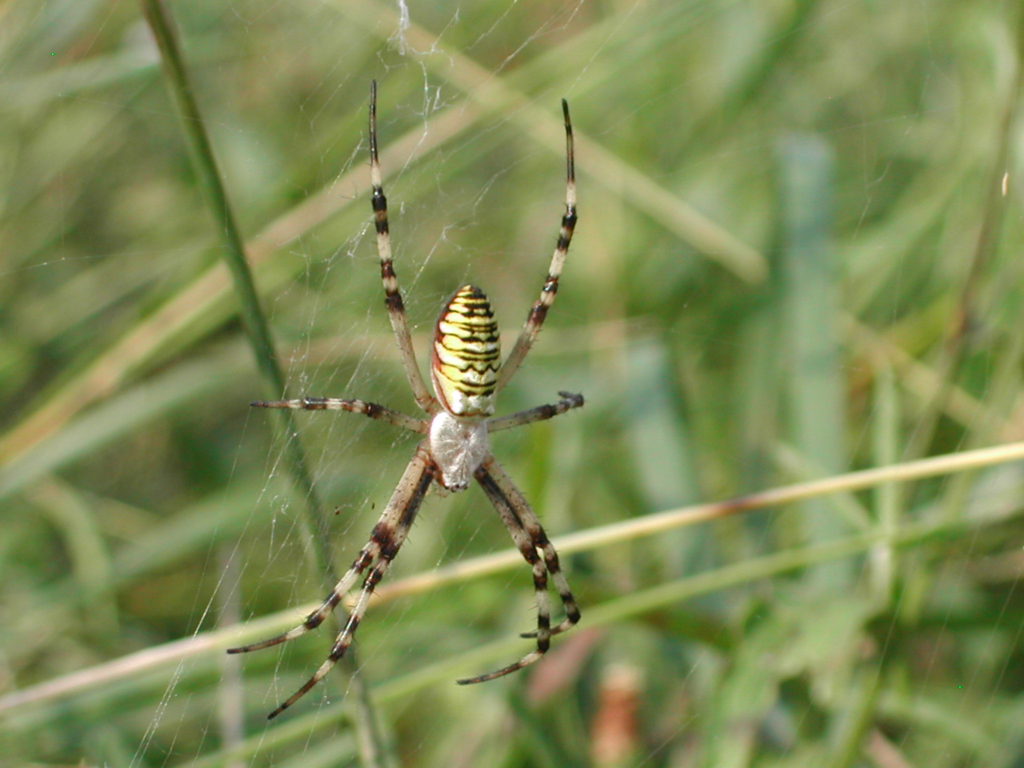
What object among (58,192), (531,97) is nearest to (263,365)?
(531,97)

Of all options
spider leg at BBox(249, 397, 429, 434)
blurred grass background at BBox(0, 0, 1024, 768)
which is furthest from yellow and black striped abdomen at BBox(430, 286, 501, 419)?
blurred grass background at BBox(0, 0, 1024, 768)

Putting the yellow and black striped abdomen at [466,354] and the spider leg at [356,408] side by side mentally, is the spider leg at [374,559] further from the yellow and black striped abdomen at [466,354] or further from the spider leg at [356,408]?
the yellow and black striped abdomen at [466,354]

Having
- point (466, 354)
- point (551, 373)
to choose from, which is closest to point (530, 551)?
point (466, 354)

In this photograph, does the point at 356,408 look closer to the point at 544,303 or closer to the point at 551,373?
the point at 544,303

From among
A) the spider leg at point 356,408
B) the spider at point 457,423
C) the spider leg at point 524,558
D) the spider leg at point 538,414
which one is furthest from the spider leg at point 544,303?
the spider leg at point 524,558

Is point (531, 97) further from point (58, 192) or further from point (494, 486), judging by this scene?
point (58, 192)

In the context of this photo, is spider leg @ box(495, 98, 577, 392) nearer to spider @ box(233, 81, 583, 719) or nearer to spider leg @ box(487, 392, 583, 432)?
spider @ box(233, 81, 583, 719)

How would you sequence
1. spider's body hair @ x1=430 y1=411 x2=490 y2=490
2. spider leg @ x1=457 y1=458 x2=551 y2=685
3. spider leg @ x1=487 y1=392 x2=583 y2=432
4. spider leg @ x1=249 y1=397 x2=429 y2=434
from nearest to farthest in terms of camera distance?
spider leg @ x1=249 y1=397 x2=429 y2=434, spider leg @ x1=457 y1=458 x2=551 y2=685, spider leg @ x1=487 y1=392 x2=583 y2=432, spider's body hair @ x1=430 y1=411 x2=490 y2=490

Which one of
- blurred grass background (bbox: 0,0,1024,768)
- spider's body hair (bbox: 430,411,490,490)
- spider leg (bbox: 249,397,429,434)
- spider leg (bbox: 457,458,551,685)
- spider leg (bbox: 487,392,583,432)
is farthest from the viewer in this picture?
spider's body hair (bbox: 430,411,490,490)
